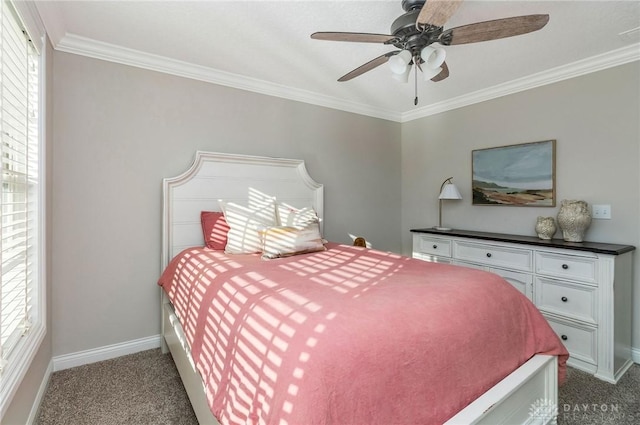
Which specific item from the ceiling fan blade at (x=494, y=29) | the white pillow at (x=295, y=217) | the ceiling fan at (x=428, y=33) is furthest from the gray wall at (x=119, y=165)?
the ceiling fan blade at (x=494, y=29)

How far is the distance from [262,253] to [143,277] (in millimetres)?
1042

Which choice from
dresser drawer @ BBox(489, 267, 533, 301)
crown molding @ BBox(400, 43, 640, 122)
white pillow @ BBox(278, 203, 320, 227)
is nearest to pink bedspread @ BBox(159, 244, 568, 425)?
white pillow @ BBox(278, 203, 320, 227)

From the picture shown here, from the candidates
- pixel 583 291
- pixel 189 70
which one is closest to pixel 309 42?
pixel 189 70

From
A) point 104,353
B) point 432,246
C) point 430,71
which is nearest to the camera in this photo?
point 430,71

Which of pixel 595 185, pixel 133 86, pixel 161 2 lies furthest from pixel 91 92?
pixel 595 185

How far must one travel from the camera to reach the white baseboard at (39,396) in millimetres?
1680

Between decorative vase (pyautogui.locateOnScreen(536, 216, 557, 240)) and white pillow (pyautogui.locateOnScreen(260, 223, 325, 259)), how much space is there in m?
1.94

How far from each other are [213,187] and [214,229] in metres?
0.42

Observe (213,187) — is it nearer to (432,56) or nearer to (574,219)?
(432,56)

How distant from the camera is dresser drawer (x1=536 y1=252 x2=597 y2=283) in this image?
2.27 meters

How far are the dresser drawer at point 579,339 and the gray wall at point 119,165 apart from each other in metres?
2.87

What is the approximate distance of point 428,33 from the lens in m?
1.66

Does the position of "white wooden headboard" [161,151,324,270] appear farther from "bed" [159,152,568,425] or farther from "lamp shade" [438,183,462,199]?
"lamp shade" [438,183,462,199]

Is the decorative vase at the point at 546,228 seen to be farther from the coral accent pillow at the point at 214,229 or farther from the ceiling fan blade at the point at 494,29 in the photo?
the coral accent pillow at the point at 214,229
